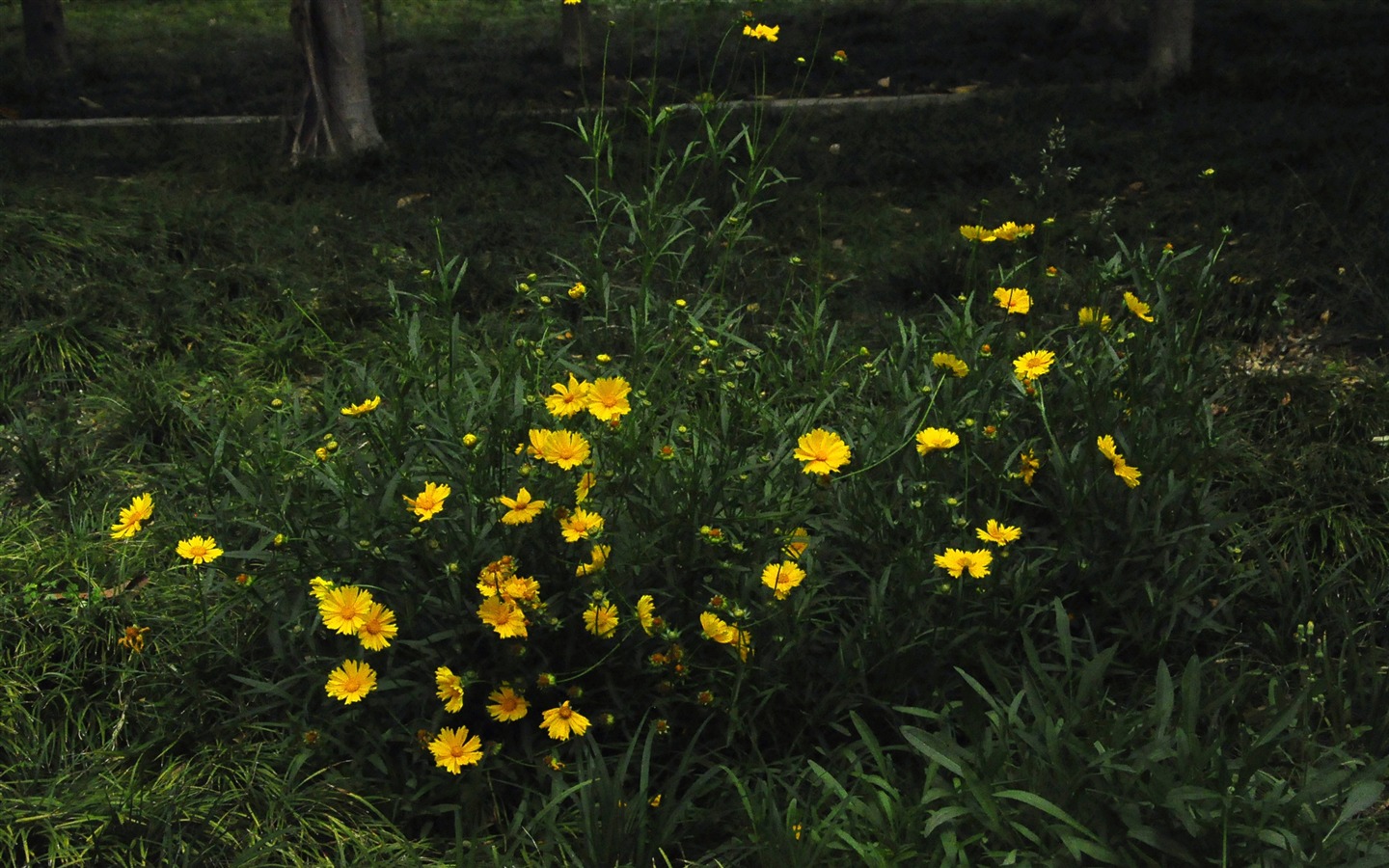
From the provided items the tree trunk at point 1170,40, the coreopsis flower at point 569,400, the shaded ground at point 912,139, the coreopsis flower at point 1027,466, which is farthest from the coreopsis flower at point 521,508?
the tree trunk at point 1170,40

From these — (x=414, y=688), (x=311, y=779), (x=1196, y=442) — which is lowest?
(x=311, y=779)

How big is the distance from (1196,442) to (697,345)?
1.29 metres

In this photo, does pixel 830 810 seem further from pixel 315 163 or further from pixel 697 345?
pixel 315 163

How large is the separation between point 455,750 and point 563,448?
62 centimetres

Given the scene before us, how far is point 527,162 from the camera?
6.55 meters

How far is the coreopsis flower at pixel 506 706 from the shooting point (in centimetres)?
238

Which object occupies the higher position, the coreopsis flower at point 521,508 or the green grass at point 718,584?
the coreopsis flower at point 521,508

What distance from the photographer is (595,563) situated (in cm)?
234

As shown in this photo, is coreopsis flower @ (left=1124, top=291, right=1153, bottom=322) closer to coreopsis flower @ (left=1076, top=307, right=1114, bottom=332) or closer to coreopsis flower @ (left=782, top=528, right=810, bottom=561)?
coreopsis flower @ (left=1076, top=307, right=1114, bottom=332)

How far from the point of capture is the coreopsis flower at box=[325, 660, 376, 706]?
2.30 meters

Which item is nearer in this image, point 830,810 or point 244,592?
point 830,810

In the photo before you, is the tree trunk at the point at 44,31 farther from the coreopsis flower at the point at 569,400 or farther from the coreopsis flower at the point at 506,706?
the coreopsis flower at the point at 506,706

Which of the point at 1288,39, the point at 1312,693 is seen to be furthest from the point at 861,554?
the point at 1288,39

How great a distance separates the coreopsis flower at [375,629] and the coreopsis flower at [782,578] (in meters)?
0.71
